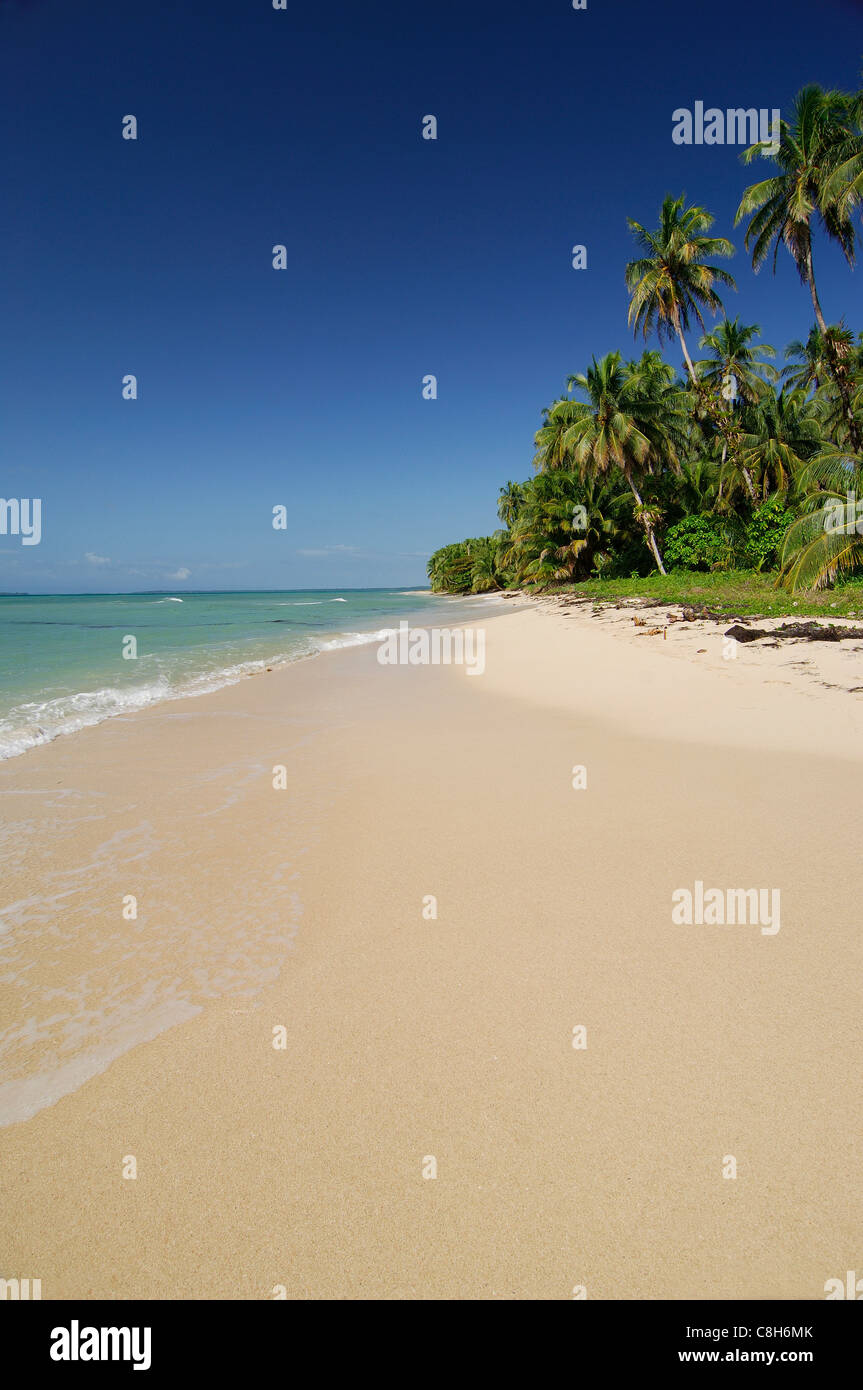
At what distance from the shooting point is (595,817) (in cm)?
463

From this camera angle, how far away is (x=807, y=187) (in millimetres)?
21703

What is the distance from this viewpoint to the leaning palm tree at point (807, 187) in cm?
2097

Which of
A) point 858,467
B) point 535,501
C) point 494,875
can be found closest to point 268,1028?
point 494,875

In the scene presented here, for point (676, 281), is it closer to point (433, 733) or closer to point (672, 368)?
point (672, 368)

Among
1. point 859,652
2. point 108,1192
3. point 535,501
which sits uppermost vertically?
point 535,501

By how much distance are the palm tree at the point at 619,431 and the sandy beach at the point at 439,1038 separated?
28.7 meters

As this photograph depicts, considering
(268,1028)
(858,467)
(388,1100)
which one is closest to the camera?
(388,1100)

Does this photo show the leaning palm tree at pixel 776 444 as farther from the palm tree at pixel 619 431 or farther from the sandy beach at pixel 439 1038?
the sandy beach at pixel 439 1038

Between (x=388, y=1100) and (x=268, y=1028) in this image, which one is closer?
(x=388, y=1100)

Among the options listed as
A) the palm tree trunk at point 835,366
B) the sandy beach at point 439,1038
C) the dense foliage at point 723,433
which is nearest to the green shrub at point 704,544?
the dense foliage at point 723,433

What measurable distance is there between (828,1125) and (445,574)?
261ft

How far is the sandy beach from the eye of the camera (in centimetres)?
175

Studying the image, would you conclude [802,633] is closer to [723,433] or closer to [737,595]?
[737,595]

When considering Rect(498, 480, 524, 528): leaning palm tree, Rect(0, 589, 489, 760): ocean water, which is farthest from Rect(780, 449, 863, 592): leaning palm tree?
Rect(498, 480, 524, 528): leaning palm tree
